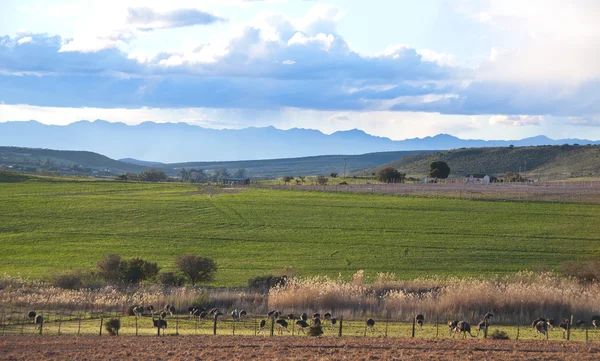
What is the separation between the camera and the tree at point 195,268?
4328cm

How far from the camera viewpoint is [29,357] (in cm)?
2141

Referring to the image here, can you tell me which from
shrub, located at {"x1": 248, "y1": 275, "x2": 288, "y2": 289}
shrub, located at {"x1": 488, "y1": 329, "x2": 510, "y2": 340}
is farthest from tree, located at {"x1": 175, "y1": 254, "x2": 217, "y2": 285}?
shrub, located at {"x1": 488, "y1": 329, "x2": 510, "y2": 340}

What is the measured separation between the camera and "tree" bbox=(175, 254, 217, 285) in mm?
43281

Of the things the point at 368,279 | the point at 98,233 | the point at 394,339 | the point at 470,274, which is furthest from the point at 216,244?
the point at 394,339

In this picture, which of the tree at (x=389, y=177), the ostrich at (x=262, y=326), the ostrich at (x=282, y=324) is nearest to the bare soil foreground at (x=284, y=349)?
the ostrich at (x=282, y=324)

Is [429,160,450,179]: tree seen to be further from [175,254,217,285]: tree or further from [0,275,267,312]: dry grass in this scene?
[0,275,267,312]: dry grass

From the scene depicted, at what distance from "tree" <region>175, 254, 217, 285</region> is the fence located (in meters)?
12.1

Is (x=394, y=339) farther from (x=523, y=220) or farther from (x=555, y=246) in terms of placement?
(x=523, y=220)

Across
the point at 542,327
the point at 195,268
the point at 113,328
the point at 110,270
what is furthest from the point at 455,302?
the point at 110,270

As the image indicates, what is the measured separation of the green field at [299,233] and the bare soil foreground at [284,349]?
1910cm

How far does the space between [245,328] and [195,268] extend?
1590 cm

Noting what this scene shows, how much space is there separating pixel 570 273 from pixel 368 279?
39.3 ft

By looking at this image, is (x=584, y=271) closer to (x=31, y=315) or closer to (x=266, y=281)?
Result: (x=266, y=281)

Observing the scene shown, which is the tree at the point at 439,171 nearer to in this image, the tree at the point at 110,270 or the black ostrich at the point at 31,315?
the tree at the point at 110,270
